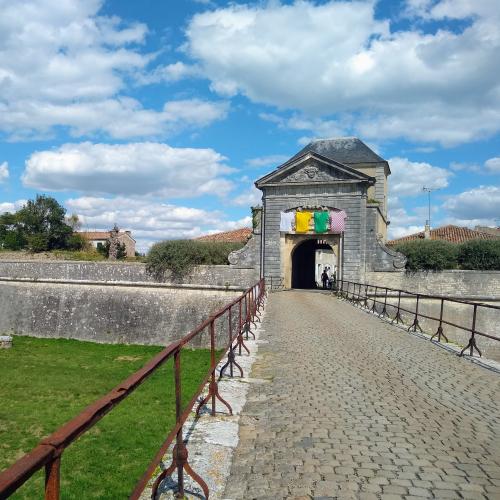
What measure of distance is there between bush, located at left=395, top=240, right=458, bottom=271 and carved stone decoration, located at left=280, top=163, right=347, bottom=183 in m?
4.80

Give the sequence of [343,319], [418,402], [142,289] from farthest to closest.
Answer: [142,289], [343,319], [418,402]

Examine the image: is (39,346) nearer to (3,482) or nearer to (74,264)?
(74,264)

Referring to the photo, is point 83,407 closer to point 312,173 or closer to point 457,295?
point 312,173

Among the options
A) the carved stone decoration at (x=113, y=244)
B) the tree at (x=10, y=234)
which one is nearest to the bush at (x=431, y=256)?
the carved stone decoration at (x=113, y=244)

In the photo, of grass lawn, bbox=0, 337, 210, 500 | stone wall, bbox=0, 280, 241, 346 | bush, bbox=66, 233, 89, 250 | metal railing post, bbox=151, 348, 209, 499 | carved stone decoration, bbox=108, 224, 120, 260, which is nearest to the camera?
metal railing post, bbox=151, 348, 209, 499

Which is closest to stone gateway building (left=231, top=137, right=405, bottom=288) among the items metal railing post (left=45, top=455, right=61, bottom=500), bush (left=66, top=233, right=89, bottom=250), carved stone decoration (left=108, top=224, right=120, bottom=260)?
carved stone decoration (left=108, top=224, right=120, bottom=260)

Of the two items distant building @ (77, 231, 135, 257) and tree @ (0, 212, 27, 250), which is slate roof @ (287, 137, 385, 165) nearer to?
tree @ (0, 212, 27, 250)

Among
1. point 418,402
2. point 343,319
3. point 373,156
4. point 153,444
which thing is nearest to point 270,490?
point 418,402

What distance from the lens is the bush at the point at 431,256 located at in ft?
68.3

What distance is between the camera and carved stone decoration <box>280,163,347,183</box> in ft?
73.0

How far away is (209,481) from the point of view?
3.27 m

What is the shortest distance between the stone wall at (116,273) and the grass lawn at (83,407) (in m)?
5.03

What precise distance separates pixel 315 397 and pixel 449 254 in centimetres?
1782

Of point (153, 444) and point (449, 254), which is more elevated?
point (449, 254)
